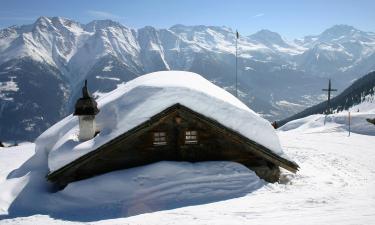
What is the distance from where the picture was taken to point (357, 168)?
2098cm

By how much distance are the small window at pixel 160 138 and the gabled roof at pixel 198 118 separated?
688mm

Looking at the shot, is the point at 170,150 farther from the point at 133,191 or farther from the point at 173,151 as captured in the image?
the point at 133,191

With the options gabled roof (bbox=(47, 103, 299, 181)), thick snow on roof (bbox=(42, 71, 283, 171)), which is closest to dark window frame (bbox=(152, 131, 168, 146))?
gabled roof (bbox=(47, 103, 299, 181))

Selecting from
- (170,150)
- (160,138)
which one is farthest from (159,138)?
(170,150)

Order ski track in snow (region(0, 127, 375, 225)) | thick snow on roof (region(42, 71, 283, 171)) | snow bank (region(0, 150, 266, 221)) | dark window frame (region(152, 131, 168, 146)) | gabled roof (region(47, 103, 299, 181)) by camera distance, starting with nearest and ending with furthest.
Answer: ski track in snow (region(0, 127, 375, 225)) < snow bank (region(0, 150, 266, 221)) < gabled roof (region(47, 103, 299, 181)) < thick snow on roof (region(42, 71, 283, 171)) < dark window frame (region(152, 131, 168, 146))

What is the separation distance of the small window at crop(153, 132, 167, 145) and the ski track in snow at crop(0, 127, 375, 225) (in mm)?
3635

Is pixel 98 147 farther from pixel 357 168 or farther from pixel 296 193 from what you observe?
pixel 357 168

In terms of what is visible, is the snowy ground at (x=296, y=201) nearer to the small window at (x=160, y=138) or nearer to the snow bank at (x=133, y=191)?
the snow bank at (x=133, y=191)

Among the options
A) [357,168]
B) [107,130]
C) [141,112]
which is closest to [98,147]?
[107,130]

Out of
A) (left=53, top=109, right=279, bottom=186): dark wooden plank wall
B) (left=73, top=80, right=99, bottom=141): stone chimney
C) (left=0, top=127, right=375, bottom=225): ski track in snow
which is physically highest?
(left=73, top=80, right=99, bottom=141): stone chimney

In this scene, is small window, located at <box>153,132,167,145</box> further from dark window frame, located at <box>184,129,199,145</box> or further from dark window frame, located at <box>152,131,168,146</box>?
dark window frame, located at <box>184,129,199,145</box>

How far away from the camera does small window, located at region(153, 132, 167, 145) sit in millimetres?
16766

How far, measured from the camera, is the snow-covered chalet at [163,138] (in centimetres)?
1619

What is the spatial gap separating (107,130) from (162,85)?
3.83 metres
